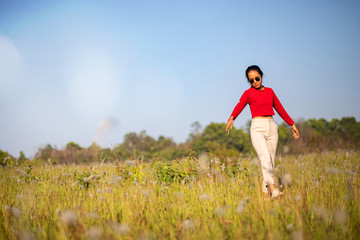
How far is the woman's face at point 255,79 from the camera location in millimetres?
4710

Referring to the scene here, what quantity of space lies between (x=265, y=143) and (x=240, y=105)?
0.84 m

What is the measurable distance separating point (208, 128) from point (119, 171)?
49215mm

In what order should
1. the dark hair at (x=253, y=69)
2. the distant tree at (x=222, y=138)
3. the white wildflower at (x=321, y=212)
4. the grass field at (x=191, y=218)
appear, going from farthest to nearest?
the distant tree at (x=222, y=138) → the dark hair at (x=253, y=69) → the white wildflower at (x=321, y=212) → the grass field at (x=191, y=218)

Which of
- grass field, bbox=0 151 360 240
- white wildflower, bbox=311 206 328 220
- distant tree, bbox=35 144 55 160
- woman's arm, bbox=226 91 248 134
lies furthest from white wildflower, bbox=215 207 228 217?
distant tree, bbox=35 144 55 160

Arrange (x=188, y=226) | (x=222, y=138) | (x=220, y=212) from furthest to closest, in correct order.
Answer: (x=222, y=138) < (x=220, y=212) < (x=188, y=226)

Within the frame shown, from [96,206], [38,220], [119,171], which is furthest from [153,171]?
[38,220]

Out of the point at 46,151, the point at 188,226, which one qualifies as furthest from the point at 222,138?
the point at 188,226

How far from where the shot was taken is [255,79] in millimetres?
4711

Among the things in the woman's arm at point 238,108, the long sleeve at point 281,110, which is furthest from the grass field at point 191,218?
the long sleeve at point 281,110

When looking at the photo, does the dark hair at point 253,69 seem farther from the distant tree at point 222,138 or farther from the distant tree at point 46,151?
the distant tree at point 222,138

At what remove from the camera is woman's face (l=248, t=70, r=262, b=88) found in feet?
15.5

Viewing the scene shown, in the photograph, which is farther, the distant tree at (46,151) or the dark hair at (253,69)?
the distant tree at (46,151)

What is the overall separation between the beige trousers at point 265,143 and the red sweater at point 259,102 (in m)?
0.16

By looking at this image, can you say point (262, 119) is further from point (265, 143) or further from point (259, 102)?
point (265, 143)
